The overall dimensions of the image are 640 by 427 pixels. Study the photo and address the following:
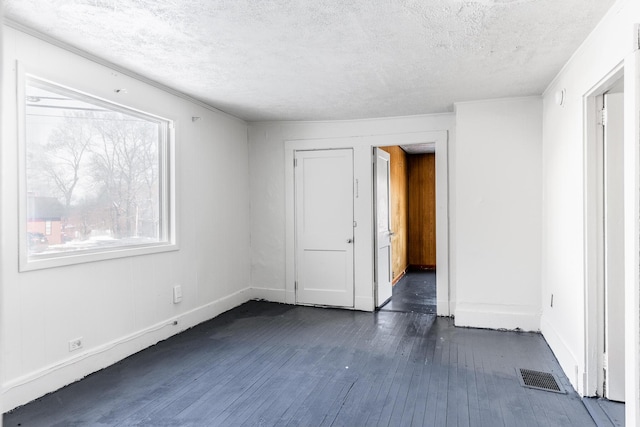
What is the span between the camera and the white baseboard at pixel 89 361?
2658 mm

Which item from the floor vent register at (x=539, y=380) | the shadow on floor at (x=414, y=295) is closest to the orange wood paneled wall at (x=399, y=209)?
the shadow on floor at (x=414, y=295)

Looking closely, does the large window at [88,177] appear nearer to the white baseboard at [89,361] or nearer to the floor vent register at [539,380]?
the white baseboard at [89,361]

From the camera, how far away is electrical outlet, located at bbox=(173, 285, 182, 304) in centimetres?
410

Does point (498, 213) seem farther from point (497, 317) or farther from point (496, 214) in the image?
point (497, 317)

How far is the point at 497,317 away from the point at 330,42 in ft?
10.5

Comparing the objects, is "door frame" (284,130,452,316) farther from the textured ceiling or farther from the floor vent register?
the floor vent register

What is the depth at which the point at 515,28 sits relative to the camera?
2.70 metres

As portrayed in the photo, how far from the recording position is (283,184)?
5457mm

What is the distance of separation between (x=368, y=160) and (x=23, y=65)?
3.50 m

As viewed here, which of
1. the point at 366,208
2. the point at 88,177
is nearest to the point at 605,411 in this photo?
the point at 366,208

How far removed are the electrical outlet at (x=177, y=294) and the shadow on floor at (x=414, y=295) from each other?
95.0 inches

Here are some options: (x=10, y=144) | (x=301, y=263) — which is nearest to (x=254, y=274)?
(x=301, y=263)

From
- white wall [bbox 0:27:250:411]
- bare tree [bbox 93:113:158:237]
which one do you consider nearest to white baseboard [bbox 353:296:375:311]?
white wall [bbox 0:27:250:411]

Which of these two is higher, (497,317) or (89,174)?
(89,174)
